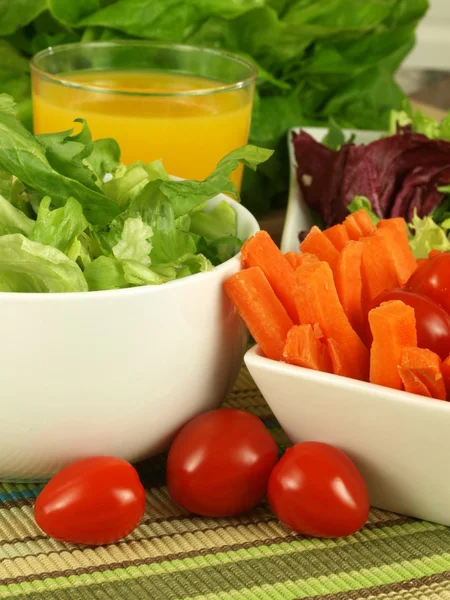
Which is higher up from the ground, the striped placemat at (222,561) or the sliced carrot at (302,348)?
the sliced carrot at (302,348)

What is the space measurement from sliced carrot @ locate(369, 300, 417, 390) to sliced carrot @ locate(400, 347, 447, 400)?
0.5 inches

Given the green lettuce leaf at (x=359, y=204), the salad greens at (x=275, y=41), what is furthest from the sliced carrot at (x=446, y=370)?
the salad greens at (x=275, y=41)

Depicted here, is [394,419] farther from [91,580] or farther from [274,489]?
[91,580]

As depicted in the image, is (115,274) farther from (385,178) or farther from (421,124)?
(421,124)

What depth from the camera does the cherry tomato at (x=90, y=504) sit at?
3.51ft

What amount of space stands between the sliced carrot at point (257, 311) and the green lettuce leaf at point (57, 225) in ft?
0.65

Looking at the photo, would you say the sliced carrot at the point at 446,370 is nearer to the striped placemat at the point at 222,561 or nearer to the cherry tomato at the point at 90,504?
the striped placemat at the point at 222,561

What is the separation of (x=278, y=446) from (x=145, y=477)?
0.61ft

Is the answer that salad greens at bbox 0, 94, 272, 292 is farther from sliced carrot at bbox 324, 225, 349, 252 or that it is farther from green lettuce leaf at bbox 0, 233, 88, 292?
sliced carrot at bbox 324, 225, 349, 252

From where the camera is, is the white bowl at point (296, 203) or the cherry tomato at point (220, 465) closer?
the cherry tomato at point (220, 465)

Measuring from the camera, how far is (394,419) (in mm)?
1104

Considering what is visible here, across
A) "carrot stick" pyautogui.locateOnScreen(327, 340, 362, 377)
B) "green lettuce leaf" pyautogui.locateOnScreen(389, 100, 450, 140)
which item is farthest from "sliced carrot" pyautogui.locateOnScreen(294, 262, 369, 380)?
"green lettuce leaf" pyautogui.locateOnScreen(389, 100, 450, 140)

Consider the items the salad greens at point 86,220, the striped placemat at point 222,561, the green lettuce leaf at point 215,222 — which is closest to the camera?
the striped placemat at point 222,561

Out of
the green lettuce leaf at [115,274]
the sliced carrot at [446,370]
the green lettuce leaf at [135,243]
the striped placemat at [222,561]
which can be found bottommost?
the striped placemat at [222,561]
